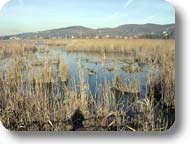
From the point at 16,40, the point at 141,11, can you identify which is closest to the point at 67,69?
the point at 16,40

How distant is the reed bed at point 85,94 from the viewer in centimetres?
189

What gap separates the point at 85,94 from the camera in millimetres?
1906

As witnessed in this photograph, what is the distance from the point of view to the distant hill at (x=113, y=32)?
188 centimetres

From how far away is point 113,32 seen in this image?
1896 millimetres

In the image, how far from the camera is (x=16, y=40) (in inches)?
75.4

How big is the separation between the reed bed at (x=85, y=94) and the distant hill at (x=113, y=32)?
0.08 feet

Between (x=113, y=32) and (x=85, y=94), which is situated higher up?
(x=113, y=32)

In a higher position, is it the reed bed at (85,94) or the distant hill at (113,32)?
the distant hill at (113,32)

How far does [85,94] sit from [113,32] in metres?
0.27

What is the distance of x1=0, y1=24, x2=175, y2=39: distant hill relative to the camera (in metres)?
1.88

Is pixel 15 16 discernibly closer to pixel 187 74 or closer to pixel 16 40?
pixel 16 40

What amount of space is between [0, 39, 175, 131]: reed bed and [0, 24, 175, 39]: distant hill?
0.02 m

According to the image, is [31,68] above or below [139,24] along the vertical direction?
below

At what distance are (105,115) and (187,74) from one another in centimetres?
37
